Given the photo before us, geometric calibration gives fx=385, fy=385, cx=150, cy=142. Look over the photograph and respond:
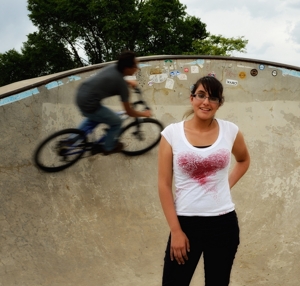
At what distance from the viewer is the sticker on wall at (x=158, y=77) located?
5.78 m

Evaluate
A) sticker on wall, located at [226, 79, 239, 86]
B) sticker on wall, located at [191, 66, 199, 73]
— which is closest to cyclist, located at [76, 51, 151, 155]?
sticker on wall, located at [191, 66, 199, 73]

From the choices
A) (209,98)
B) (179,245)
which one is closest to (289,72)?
(209,98)

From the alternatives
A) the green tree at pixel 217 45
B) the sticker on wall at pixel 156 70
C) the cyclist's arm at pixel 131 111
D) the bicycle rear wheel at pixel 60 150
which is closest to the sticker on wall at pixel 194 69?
the sticker on wall at pixel 156 70

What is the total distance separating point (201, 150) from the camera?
1.96 meters

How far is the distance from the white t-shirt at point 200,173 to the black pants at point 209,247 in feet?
0.17

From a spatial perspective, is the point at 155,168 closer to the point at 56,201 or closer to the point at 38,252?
the point at 56,201

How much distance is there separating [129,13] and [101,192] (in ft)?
73.3

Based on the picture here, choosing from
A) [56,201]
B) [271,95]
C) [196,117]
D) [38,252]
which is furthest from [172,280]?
[271,95]

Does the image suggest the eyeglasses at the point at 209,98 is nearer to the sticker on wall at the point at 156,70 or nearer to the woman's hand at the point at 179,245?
the woman's hand at the point at 179,245

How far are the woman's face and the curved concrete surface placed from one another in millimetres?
2710

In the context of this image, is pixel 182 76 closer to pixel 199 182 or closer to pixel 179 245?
pixel 199 182

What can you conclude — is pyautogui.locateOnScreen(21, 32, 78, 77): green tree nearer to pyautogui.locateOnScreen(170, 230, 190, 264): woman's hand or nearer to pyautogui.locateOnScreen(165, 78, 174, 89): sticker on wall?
pyautogui.locateOnScreen(165, 78, 174, 89): sticker on wall

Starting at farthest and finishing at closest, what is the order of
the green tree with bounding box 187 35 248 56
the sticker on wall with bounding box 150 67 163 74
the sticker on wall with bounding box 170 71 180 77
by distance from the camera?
the green tree with bounding box 187 35 248 56
the sticker on wall with bounding box 170 71 180 77
the sticker on wall with bounding box 150 67 163 74

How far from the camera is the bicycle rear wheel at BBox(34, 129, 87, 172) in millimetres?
4834
